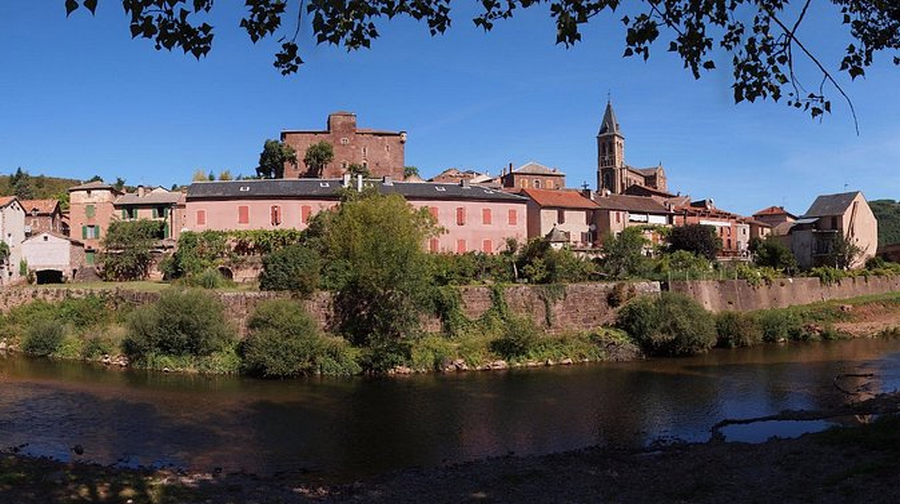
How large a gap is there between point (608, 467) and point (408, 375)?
15.6 metres

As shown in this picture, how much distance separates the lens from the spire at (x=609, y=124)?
8944 cm

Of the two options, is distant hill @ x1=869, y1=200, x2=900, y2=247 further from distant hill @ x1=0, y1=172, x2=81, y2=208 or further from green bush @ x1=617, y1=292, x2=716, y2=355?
distant hill @ x1=0, y1=172, x2=81, y2=208

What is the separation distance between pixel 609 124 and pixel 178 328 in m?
72.5

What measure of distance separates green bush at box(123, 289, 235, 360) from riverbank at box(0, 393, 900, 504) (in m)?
15.3

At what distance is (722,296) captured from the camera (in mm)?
41594

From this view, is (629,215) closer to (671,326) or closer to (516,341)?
(671,326)

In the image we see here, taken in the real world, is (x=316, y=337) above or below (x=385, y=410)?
above

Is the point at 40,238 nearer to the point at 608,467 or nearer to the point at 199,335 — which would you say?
the point at 199,335

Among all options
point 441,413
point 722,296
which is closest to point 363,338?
point 441,413

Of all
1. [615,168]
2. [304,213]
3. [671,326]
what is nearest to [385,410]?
[671,326]

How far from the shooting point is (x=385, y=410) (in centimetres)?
2242

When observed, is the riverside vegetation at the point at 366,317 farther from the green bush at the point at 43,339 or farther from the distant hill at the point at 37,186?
the distant hill at the point at 37,186

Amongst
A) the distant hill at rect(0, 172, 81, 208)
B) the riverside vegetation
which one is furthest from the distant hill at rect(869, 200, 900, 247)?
the distant hill at rect(0, 172, 81, 208)

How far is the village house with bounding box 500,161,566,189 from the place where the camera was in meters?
69.1
